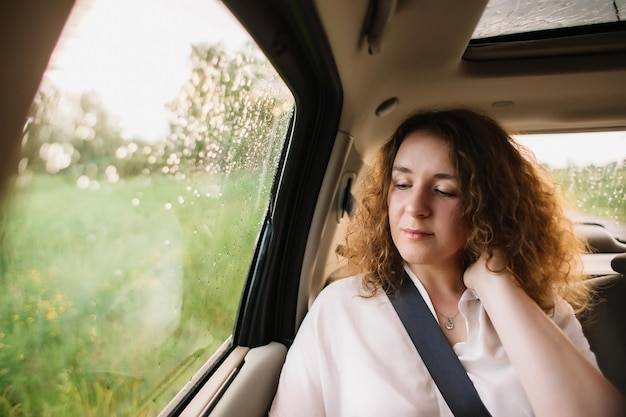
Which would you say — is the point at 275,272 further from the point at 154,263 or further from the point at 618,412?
the point at 618,412

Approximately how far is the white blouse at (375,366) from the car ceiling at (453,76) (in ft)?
2.69

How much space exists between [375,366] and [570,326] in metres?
0.72

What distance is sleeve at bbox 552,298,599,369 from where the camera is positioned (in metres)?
1.39

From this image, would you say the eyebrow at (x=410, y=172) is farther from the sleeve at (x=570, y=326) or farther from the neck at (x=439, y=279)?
the sleeve at (x=570, y=326)

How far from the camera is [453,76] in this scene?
184cm

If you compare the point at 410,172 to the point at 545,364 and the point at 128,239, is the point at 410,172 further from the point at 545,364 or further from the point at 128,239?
the point at 128,239

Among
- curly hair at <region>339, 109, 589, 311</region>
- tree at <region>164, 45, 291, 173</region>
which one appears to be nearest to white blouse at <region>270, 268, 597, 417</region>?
curly hair at <region>339, 109, 589, 311</region>

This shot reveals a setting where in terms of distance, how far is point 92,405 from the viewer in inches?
37.6

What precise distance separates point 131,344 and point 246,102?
778 mm

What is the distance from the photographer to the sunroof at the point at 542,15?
1552 millimetres

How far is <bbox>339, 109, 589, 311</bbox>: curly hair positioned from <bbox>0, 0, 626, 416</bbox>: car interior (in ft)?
0.78

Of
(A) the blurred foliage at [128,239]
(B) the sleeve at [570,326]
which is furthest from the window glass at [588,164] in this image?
(A) the blurred foliage at [128,239]

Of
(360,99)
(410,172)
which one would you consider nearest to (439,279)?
(410,172)

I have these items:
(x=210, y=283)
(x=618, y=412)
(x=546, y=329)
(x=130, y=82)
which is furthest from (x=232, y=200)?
(x=618, y=412)
